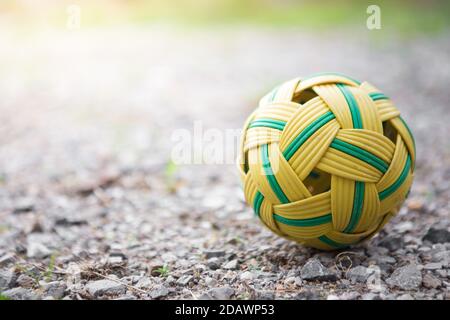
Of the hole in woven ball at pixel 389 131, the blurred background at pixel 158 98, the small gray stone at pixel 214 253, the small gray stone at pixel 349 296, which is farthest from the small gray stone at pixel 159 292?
Answer: the hole in woven ball at pixel 389 131

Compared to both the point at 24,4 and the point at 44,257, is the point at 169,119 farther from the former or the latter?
the point at 24,4

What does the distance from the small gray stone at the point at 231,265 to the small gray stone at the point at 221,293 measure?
26 centimetres

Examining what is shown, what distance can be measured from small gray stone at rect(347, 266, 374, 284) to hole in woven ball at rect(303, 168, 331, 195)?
1.34ft

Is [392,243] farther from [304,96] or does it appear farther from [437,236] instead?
[304,96]

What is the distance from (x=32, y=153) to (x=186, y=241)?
224 centimetres

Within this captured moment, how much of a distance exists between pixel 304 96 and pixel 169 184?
177cm

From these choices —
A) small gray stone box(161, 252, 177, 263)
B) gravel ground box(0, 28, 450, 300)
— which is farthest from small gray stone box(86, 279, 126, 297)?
small gray stone box(161, 252, 177, 263)

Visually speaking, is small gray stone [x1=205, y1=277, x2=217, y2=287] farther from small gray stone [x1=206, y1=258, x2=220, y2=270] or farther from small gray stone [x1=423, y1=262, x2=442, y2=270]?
small gray stone [x1=423, y1=262, x2=442, y2=270]

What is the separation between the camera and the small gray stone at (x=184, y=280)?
253 centimetres

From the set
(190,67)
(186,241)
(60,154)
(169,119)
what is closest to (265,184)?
(186,241)

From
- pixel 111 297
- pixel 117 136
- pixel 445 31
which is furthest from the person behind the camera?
pixel 445 31

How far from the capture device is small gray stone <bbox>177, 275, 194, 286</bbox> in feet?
8.31

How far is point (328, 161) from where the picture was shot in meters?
2.35

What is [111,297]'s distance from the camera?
8.01 ft
